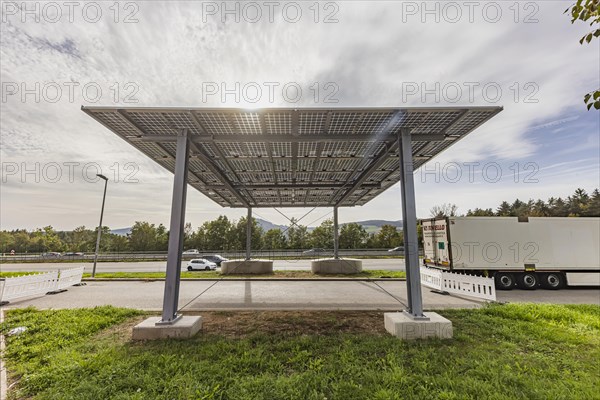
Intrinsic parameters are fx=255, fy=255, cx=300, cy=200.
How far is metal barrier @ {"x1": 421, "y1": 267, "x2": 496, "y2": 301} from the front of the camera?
9.70 metres

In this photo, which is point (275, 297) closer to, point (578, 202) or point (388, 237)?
point (388, 237)

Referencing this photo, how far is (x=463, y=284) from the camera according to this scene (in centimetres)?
1066

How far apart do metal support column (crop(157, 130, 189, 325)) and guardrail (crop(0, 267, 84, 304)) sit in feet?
28.8

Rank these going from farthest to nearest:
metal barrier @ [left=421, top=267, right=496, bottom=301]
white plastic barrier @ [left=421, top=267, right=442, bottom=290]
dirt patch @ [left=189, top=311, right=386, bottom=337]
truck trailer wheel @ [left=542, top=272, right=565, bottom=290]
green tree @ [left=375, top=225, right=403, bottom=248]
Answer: green tree @ [left=375, top=225, right=403, bottom=248], truck trailer wheel @ [left=542, top=272, right=565, bottom=290], white plastic barrier @ [left=421, top=267, right=442, bottom=290], metal barrier @ [left=421, top=267, right=496, bottom=301], dirt patch @ [left=189, top=311, right=386, bottom=337]

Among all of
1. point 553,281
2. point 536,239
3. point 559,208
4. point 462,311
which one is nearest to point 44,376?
point 462,311

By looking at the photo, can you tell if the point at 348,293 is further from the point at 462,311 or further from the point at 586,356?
the point at 586,356

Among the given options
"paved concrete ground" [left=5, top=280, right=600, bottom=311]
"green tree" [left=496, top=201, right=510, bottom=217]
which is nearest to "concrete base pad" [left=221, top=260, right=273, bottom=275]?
"paved concrete ground" [left=5, top=280, right=600, bottom=311]

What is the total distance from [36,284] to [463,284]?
18.3m

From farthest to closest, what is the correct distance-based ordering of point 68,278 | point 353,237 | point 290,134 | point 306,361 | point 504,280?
1. point 353,237
2. point 68,278
3. point 504,280
4. point 290,134
5. point 306,361

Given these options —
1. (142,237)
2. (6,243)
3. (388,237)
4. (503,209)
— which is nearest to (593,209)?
(503,209)

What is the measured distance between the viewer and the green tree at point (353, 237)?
51.1 m

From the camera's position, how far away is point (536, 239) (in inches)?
498

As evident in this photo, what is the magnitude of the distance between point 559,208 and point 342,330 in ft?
293

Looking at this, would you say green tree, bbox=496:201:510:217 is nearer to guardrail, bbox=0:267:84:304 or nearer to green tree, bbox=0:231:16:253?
guardrail, bbox=0:267:84:304
